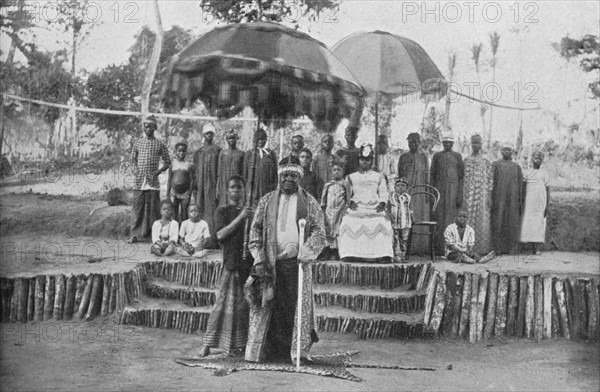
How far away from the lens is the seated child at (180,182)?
6.07 meters

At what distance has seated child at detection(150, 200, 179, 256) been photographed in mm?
5902

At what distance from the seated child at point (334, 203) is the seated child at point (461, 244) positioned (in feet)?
2.60

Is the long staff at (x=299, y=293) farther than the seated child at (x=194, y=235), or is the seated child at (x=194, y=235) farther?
the seated child at (x=194, y=235)

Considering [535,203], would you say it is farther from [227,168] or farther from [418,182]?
[227,168]

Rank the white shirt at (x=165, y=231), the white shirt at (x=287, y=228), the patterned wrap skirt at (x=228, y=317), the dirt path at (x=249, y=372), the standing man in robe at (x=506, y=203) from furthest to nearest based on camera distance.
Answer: the standing man in robe at (x=506, y=203), the white shirt at (x=165, y=231), the patterned wrap skirt at (x=228, y=317), the white shirt at (x=287, y=228), the dirt path at (x=249, y=372)

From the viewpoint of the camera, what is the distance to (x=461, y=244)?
6066 mm

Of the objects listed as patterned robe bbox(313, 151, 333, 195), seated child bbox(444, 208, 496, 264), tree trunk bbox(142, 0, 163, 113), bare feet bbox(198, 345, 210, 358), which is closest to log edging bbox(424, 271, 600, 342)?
seated child bbox(444, 208, 496, 264)

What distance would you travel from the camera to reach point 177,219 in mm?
6012

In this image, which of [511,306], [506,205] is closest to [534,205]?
[506,205]

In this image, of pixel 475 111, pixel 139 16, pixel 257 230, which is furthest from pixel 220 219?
pixel 475 111

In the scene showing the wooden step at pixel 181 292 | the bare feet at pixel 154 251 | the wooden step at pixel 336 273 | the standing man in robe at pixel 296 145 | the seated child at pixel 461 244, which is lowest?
the wooden step at pixel 181 292

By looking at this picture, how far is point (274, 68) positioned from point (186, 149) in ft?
3.06

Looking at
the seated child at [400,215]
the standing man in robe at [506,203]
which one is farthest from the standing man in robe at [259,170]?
the standing man in robe at [506,203]

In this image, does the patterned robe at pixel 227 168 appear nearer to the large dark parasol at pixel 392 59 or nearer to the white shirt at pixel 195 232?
the white shirt at pixel 195 232
